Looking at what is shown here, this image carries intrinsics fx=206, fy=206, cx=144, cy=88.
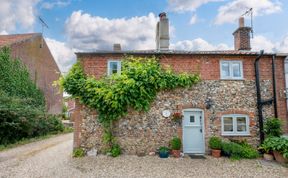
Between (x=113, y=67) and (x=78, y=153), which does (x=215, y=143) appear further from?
(x=78, y=153)

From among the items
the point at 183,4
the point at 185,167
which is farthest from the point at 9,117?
the point at 183,4

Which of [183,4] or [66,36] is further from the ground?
[183,4]

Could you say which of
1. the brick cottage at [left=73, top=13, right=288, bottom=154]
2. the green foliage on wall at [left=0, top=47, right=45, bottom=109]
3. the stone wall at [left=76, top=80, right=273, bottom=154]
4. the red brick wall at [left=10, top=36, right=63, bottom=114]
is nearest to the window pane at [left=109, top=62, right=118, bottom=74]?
the brick cottage at [left=73, top=13, right=288, bottom=154]

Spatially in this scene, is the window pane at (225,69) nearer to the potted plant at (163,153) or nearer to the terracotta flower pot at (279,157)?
the terracotta flower pot at (279,157)

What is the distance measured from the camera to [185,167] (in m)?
8.08

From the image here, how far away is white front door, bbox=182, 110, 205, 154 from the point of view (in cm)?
1024

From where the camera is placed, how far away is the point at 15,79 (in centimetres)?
1639

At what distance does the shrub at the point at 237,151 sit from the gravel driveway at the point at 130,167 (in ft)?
1.39

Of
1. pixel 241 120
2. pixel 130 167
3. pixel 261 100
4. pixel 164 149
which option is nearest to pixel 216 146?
pixel 241 120

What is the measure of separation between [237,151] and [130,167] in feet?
16.1

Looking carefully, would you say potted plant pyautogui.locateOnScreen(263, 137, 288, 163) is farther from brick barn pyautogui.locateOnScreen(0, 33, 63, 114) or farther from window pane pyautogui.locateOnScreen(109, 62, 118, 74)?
brick barn pyautogui.locateOnScreen(0, 33, 63, 114)

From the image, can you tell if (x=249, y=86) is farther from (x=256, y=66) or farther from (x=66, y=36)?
(x=66, y=36)

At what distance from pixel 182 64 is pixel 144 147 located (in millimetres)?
4576

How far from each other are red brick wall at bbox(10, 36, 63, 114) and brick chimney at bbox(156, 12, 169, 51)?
363 inches
